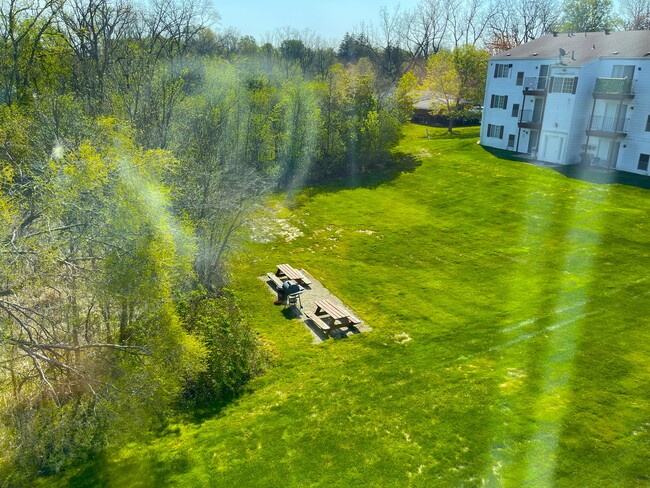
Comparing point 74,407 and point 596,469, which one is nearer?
point 596,469

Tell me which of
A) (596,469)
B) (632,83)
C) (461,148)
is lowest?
(596,469)

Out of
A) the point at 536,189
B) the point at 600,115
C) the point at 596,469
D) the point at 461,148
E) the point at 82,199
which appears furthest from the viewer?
the point at 461,148

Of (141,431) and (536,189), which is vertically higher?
(536,189)

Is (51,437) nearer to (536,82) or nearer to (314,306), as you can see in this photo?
(314,306)

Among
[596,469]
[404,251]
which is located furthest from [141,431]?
[404,251]

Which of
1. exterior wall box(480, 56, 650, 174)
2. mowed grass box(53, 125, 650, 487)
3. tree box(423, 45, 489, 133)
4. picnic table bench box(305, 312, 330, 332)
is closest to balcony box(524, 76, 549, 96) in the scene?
exterior wall box(480, 56, 650, 174)

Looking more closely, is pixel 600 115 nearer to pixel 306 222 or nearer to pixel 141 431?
pixel 306 222

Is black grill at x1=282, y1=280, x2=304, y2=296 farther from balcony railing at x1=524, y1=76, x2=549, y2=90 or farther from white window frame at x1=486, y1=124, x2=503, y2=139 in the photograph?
white window frame at x1=486, y1=124, x2=503, y2=139

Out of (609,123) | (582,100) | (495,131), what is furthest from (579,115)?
(495,131)
